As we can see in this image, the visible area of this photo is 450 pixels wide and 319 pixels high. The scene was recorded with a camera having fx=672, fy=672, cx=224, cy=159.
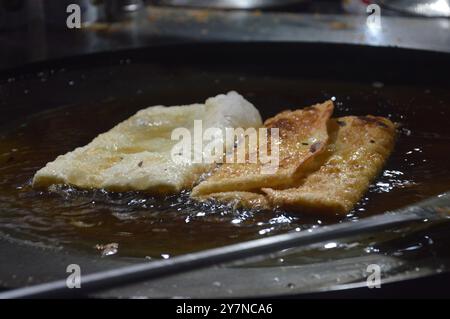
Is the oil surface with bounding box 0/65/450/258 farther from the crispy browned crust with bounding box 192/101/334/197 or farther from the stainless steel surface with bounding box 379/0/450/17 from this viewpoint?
the stainless steel surface with bounding box 379/0/450/17

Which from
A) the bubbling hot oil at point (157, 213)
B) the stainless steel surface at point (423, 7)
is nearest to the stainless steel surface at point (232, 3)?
the stainless steel surface at point (423, 7)

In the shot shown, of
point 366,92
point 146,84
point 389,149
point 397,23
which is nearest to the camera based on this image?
point 389,149

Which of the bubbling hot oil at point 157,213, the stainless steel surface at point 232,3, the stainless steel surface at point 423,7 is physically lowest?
the bubbling hot oil at point 157,213

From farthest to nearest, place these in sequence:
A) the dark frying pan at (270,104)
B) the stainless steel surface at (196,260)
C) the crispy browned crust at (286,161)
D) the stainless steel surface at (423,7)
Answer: the stainless steel surface at (423,7) → the crispy browned crust at (286,161) → the dark frying pan at (270,104) → the stainless steel surface at (196,260)

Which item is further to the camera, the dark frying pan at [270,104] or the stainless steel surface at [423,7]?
the stainless steel surface at [423,7]

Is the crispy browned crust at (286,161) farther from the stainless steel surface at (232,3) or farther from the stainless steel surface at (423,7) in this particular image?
the stainless steel surface at (232,3)

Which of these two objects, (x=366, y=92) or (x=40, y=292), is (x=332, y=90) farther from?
(x=40, y=292)
